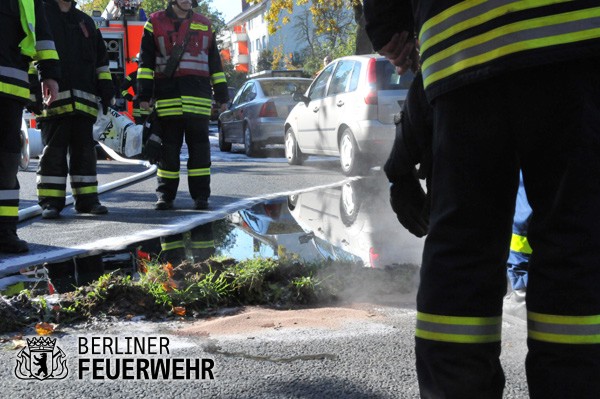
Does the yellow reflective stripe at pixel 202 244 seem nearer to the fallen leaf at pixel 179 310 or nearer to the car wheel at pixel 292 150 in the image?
the fallen leaf at pixel 179 310

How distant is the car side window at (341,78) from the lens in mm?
11688

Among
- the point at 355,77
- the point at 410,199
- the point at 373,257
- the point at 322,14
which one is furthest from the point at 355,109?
the point at 322,14

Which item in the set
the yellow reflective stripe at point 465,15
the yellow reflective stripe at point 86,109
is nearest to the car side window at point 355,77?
the yellow reflective stripe at point 86,109

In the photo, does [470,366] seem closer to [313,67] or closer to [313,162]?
[313,162]

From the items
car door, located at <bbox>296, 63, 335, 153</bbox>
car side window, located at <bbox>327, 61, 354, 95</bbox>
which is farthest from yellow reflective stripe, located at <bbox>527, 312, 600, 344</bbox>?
car door, located at <bbox>296, 63, 335, 153</bbox>

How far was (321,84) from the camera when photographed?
12719mm

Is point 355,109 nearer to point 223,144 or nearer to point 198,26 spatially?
point 198,26

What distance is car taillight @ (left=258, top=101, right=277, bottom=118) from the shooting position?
51.5 ft

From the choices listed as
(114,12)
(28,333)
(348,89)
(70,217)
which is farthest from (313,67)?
(28,333)

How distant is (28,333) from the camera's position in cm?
339

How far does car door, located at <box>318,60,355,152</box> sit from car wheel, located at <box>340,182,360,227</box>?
1.97m

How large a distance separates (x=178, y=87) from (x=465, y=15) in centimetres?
613

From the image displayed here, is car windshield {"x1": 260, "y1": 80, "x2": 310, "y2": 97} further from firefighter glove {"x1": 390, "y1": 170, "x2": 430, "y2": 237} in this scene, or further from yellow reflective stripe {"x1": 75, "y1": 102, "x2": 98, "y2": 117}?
firefighter glove {"x1": 390, "y1": 170, "x2": 430, "y2": 237}

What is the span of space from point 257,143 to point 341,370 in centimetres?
1338
